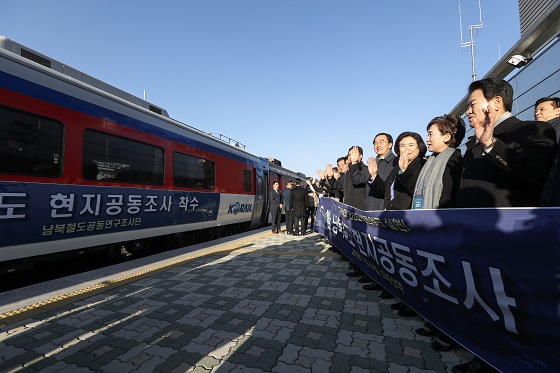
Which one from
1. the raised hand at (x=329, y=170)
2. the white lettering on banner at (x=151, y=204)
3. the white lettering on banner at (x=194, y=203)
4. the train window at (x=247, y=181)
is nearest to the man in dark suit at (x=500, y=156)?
the raised hand at (x=329, y=170)

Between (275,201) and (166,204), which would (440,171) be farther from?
(275,201)

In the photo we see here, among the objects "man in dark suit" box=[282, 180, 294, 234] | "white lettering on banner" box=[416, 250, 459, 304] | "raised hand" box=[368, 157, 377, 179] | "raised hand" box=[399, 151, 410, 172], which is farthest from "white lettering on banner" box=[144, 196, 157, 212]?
"white lettering on banner" box=[416, 250, 459, 304]

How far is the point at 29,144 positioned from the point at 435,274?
487 centimetres

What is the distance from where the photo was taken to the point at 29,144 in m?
3.73

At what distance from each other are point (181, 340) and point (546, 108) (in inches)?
162

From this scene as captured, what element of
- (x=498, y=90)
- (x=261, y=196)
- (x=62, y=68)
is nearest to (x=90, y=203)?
(x=62, y=68)

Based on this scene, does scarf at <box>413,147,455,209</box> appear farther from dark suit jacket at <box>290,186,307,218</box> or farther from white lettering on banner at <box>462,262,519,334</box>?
dark suit jacket at <box>290,186,307,218</box>

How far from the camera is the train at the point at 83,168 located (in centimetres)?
360

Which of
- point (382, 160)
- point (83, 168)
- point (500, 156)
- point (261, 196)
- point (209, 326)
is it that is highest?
point (382, 160)

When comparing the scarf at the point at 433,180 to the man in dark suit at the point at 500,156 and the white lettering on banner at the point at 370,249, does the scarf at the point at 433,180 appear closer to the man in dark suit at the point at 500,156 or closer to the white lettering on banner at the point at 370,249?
the man in dark suit at the point at 500,156

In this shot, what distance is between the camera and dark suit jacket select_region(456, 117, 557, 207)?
1732mm

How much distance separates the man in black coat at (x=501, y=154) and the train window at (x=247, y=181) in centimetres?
828

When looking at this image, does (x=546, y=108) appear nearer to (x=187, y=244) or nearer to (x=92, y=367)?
(x=92, y=367)

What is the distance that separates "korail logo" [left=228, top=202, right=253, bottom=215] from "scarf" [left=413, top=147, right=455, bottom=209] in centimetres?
701
